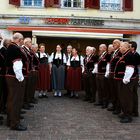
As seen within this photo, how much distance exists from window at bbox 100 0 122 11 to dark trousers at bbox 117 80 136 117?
11204 mm

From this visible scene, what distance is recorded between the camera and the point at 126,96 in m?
9.68

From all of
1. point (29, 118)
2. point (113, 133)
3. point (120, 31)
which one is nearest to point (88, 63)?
point (29, 118)

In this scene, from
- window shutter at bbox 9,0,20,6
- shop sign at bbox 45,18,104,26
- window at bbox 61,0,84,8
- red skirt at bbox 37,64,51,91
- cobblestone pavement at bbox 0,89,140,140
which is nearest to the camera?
cobblestone pavement at bbox 0,89,140,140

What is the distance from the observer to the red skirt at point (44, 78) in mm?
13867

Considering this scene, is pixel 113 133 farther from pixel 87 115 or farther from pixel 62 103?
pixel 62 103

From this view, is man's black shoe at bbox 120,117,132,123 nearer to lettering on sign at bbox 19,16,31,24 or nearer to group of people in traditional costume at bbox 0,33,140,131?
group of people in traditional costume at bbox 0,33,140,131

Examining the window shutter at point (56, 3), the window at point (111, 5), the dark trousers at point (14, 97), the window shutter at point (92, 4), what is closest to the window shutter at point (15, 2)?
the window shutter at point (56, 3)

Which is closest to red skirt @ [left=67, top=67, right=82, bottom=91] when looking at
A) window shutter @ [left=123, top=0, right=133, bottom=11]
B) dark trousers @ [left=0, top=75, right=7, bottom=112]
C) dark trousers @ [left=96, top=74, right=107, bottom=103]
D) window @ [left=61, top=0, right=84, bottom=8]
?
dark trousers @ [left=96, top=74, right=107, bottom=103]

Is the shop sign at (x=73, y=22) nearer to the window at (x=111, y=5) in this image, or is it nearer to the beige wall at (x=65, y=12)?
the beige wall at (x=65, y=12)

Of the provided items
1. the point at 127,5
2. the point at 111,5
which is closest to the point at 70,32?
the point at 111,5

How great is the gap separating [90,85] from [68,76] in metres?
1.09

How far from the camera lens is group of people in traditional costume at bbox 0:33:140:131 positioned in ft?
28.5

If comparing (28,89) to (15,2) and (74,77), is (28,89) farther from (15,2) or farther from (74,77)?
(15,2)

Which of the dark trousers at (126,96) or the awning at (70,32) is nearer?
the dark trousers at (126,96)
